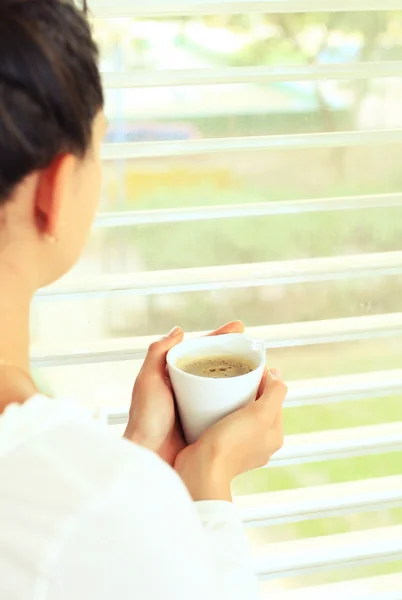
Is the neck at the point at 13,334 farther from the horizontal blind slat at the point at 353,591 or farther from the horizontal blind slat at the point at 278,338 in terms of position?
the horizontal blind slat at the point at 353,591

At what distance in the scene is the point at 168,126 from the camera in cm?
96

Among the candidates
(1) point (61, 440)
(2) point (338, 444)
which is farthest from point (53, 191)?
(2) point (338, 444)

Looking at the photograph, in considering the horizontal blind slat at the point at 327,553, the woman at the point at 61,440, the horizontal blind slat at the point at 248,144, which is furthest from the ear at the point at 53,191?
the horizontal blind slat at the point at 327,553

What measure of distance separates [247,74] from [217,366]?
15.6 inches

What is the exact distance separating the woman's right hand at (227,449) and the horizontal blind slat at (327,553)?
46cm

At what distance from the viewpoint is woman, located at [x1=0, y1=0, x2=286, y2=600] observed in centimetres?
47

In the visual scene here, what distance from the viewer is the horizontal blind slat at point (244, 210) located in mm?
979

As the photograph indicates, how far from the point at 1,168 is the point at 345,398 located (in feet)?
2.44

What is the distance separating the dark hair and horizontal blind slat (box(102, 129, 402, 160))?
0.37m

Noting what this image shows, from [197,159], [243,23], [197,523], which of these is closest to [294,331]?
[197,159]

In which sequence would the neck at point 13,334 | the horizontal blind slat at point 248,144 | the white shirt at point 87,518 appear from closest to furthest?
the white shirt at point 87,518 → the neck at point 13,334 → the horizontal blind slat at point 248,144

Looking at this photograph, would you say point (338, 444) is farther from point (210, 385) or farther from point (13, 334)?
point (13, 334)

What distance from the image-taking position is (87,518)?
18.4 inches

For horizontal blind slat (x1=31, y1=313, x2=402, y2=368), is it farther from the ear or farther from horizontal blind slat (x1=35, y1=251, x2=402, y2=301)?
the ear
